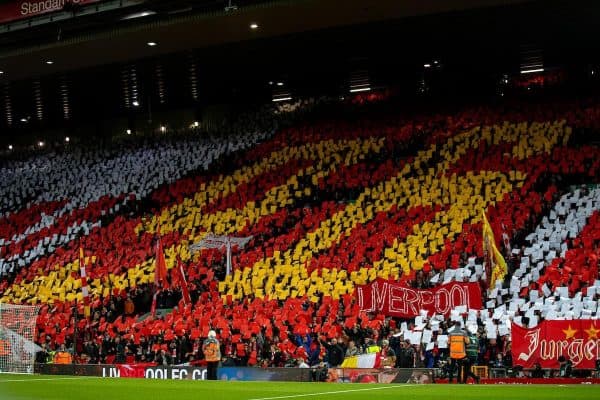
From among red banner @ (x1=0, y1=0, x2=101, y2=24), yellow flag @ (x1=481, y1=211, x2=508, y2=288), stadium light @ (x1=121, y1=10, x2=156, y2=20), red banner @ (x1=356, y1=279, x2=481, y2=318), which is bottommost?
red banner @ (x1=356, y1=279, x2=481, y2=318)

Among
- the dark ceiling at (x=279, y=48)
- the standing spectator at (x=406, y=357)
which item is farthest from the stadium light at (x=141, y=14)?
the standing spectator at (x=406, y=357)

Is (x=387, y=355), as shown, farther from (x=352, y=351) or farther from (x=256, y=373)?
(x=256, y=373)

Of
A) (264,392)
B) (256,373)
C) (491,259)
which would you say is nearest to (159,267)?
(256,373)

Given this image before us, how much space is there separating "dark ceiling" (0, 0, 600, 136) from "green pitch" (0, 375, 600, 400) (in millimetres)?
12588

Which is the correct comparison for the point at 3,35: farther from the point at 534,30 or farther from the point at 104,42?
the point at 534,30

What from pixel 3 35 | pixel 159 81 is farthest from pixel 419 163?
pixel 3 35

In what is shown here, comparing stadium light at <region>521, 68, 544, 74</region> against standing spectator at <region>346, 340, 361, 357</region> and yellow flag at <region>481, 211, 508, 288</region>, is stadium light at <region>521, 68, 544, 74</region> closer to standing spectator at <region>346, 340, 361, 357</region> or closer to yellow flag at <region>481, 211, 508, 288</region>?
yellow flag at <region>481, 211, 508, 288</region>

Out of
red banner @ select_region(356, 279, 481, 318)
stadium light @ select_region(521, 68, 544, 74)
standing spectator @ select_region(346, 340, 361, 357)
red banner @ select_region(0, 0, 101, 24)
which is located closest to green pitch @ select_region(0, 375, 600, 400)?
standing spectator @ select_region(346, 340, 361, 357)

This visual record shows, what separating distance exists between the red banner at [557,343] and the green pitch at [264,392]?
11.8 feet

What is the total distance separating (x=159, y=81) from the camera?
36.3 m

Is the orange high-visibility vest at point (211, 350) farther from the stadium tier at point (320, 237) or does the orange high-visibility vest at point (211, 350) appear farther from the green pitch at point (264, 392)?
the stadium tier at point (320, 237)

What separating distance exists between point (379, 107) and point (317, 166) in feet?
15.8

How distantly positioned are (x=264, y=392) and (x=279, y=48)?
17.9 metres

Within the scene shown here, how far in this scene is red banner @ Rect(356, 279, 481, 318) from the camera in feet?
77.3
